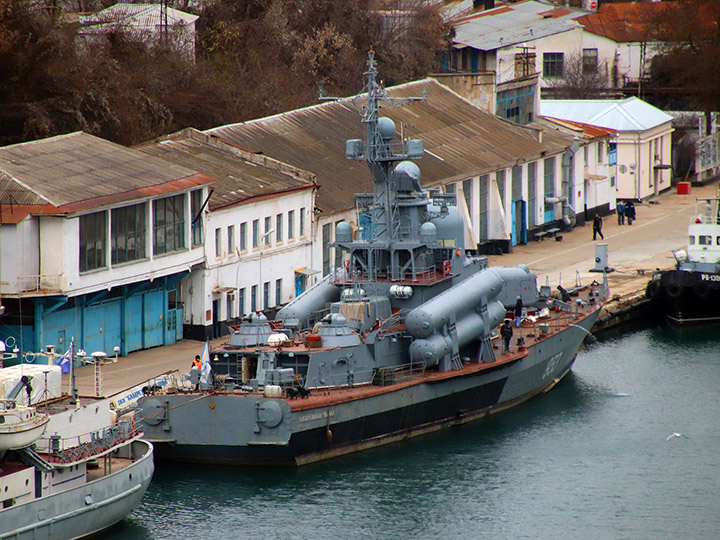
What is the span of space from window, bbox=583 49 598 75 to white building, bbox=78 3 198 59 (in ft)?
148

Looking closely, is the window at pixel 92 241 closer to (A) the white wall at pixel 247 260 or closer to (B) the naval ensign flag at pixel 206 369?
(A) the white wall at pixel 247 260

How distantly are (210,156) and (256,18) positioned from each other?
3738 cm

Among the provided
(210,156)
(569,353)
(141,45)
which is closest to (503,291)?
(569,353)

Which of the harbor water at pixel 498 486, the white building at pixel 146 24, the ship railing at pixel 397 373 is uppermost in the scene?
the white building at pixel 146 24

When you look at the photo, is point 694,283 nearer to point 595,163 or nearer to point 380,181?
point 380,181

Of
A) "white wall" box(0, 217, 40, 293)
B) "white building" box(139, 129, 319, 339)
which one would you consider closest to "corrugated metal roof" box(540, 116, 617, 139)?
"white building" box(139, 129, 319, 339)

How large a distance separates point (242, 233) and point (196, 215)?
367 centimetres

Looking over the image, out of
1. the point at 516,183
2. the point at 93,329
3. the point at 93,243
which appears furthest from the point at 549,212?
the point at 93,243

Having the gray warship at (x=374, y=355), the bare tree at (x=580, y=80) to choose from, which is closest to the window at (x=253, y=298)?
the gray warship at (x=374, y=355)

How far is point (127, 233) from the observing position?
58.3m

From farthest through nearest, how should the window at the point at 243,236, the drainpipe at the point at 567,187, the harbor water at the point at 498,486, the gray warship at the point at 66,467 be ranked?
1. the drainpipe at the point at 567,187
2. the window at the point at 243,236
3. the harbor water at the point at 498,486
4. the gray warship at the point at 66,467

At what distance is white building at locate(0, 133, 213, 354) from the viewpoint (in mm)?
54438

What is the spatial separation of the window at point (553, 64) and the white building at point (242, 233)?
6571cm

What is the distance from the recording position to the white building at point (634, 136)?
104188 mm
